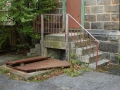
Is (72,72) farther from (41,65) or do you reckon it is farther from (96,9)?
(96,9)

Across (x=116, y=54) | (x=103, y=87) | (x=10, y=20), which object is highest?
(x=10, y=20)

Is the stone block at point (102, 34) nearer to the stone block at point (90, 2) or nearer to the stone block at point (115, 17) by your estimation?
the stone block at point (115, 17)

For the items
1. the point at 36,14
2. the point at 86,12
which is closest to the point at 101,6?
the point at 86,12

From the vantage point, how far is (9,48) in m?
8.22

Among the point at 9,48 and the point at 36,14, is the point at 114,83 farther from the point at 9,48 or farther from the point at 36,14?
the point at 9,48

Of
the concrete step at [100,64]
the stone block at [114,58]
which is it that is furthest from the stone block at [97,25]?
the concrete step at [100,64]

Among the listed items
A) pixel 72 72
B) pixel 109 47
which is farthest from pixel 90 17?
pixel 72 72

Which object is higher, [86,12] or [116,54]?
[86,12]

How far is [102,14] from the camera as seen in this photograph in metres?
6.58

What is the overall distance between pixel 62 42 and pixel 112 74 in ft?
5.97

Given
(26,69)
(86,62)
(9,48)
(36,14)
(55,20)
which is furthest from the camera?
(9,48)

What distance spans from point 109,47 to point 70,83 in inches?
93.8

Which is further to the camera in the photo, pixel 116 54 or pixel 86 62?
pixel 116 54

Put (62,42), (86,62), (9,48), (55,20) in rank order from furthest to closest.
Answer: (9,48) < (55,20) < (62,42) < (86,62)
